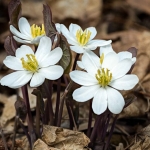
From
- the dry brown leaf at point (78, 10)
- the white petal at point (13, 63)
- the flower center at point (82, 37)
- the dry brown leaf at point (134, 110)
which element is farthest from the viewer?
the dry brown leaf at point (78, 10)

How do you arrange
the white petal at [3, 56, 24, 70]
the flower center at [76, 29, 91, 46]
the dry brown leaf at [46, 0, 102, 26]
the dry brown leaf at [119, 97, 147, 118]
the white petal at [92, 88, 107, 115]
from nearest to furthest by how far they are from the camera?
the white petal at [92, 88, 107, 115], the white petal at [3, 56, 24, 70], the flower center at [76, 29, 91, 46], the dry brown leaf at [119, 97, 147, 118], the dry brown leaf at [46, 0, 102, 26]

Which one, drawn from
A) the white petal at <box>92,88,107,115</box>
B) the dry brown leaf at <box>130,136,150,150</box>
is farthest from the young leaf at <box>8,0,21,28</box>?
the dry brown leaf at <box>130,136,150,150</box>

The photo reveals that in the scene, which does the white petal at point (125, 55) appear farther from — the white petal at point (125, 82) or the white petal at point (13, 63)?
the white petal at point (13, 63)

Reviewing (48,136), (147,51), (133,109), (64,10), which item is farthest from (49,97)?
(64,10)

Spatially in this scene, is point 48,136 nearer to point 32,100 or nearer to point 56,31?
point 56,31

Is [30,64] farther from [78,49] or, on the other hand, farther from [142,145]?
→ [142,145]

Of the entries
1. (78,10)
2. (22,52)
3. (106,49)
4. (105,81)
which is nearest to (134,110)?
(106,49)

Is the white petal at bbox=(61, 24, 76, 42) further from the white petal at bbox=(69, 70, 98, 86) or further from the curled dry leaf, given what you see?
the curled dry leaf

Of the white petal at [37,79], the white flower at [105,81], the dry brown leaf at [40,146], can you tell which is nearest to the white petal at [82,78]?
the white flower at [105,81]
